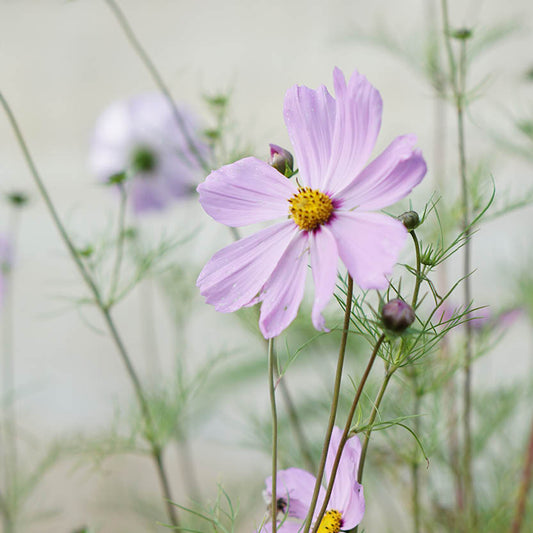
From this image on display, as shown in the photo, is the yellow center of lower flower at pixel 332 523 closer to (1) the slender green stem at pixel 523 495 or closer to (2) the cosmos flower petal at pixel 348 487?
(2) the cosmos flower petal at pixel 348 487

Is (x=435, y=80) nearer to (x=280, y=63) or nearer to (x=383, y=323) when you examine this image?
(x=383, y=323)

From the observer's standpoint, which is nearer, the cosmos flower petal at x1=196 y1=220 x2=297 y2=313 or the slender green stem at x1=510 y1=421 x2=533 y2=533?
the cosmos flower petal at x1=196 y1=220 x2=297 y2=313

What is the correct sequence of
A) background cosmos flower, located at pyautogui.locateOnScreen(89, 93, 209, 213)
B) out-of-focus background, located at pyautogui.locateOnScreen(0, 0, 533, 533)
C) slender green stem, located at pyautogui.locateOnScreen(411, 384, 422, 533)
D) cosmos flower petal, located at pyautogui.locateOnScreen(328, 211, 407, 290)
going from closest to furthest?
cosmos flower petal, located at pyautogui.locateOnScreen(328, 211, 407, 290), slender green stem, located at pyautogui.locateOnScreen(411, 384, 422, 533), background cosmos flower, located at pyautogui.locateOnScreen(89, 93, 209, 213), out-of-focus background, located at pyautogui.locateOnScreen(0, 0, 533, 533)

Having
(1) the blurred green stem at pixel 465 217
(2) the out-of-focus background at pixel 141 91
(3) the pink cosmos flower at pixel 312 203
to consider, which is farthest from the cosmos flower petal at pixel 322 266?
(2) the out-of-focus background at pixel 141 91

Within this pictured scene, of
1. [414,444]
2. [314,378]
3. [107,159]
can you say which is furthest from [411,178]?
[314,378]

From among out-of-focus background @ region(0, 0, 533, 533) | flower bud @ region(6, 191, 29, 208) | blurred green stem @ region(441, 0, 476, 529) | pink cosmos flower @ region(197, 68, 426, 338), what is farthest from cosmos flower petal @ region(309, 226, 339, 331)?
out-of-focus background @ region(0, 0, 533, 533)

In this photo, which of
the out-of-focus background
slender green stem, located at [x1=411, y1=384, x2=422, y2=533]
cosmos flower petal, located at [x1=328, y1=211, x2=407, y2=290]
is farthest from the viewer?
the out-of-focus background

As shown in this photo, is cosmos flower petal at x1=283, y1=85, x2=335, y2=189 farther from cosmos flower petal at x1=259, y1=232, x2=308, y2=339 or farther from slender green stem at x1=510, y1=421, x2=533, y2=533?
slender green stem at x1=510, y1=421, x2=533, y2=533

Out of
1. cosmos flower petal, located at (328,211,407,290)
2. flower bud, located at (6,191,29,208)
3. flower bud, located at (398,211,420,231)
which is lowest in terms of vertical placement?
cosmos flower petal, located at (328,211,407,290)
